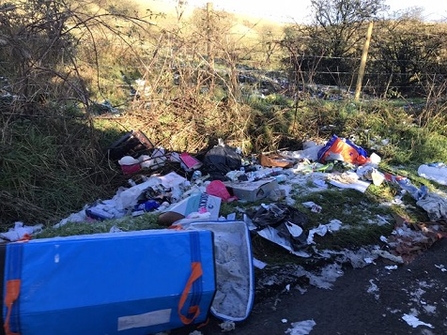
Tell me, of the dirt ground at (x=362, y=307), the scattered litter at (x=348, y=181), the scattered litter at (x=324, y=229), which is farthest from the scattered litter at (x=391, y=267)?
the scattered litter at (x=348, y=181)

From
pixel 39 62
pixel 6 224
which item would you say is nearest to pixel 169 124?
pixel 39 62

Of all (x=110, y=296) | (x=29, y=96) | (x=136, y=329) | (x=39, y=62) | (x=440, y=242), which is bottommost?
(x=440, y=242)

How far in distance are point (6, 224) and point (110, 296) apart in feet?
7.19

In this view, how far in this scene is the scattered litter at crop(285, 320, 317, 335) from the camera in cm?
260

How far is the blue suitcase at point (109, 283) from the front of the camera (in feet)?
6.80

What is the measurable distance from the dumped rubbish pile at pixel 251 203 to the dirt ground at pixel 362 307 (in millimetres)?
101

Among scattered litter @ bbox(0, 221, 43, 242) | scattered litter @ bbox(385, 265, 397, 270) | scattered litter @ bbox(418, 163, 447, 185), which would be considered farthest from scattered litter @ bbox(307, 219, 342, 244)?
scattered litter @ bbox(418, 163, 447, 185)

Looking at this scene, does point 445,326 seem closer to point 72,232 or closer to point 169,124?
point 72,232

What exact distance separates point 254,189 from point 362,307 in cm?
168

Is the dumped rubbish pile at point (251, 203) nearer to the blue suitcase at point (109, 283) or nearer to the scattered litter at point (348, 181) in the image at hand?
the scattered litter at point (348, 181)

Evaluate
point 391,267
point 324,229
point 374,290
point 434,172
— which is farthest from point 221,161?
point 434,172

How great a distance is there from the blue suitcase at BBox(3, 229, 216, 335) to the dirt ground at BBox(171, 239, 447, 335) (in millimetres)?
328

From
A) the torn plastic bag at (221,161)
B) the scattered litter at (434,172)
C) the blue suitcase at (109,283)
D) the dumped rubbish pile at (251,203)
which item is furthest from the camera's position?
the scattered litter at (434,172)

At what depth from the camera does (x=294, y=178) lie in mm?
5016
